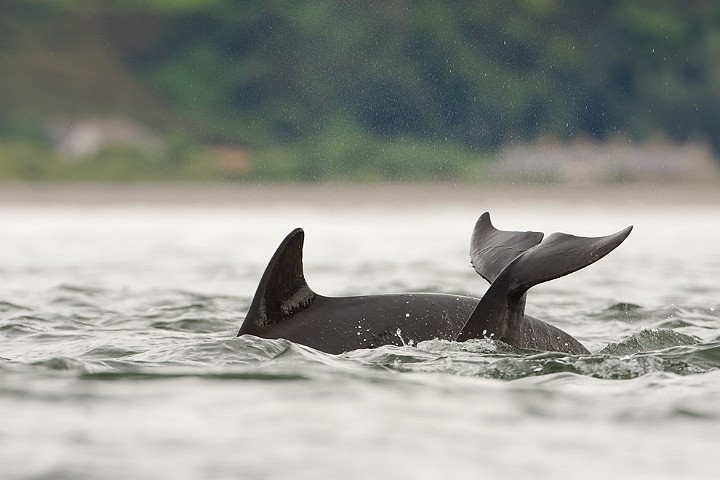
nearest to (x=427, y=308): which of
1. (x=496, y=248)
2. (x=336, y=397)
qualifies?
(x=496, y=248)

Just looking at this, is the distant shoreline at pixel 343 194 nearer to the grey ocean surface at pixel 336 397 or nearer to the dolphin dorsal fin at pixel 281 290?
the grey ocean surface at pixel 336 397

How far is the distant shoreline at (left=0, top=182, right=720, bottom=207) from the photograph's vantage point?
1192 inches

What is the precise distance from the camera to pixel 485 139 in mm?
41406

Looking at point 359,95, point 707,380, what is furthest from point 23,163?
point 707,380

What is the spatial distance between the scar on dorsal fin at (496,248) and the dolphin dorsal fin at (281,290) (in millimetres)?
842

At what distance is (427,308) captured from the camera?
6.22m

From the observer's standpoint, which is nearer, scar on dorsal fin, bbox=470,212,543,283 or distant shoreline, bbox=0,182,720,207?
scar on dorsal fin, bbox=470,212,543,283

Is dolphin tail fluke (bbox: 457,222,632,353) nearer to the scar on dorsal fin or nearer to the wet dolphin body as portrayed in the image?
the wet dolphin body

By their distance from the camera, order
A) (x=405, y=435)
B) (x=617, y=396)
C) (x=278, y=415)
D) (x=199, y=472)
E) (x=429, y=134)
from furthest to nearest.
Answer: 1. (x=429, y=134)
2. (x=617, y=396)
3. (x=278, y=415)
4. (x=405, y=435)
5. (x=199, y=472)

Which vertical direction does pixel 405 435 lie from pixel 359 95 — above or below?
below

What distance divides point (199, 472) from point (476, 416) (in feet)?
4.15

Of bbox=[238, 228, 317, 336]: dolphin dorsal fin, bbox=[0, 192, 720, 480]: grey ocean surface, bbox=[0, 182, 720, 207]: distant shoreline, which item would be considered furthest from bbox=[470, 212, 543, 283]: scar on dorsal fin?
bbox=[0, 182, 720, 207]: distant shoreline

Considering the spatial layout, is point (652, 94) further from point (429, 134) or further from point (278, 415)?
point (278, 415)

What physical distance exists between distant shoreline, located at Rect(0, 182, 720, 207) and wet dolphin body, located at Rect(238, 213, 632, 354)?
2342cm
